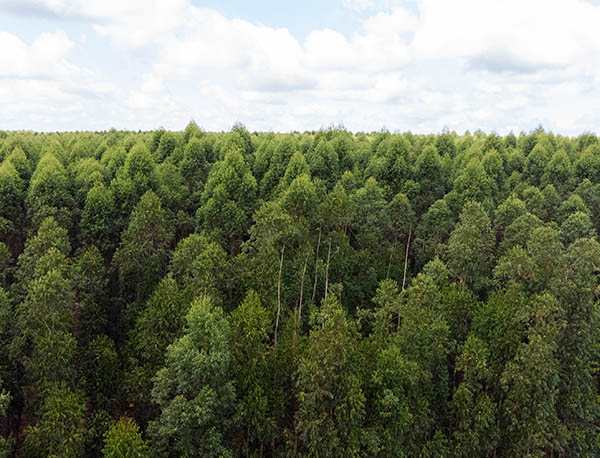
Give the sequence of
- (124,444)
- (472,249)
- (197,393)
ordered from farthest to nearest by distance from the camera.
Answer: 1. (472,249)
2. (197,393)
3. (124,444)

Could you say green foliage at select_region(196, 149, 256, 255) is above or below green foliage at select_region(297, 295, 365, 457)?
above

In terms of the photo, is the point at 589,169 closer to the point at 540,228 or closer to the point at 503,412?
the point at 540,228

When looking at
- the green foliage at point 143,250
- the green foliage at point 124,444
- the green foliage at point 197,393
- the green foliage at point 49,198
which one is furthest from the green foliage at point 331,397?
the green foliage at point 49,198

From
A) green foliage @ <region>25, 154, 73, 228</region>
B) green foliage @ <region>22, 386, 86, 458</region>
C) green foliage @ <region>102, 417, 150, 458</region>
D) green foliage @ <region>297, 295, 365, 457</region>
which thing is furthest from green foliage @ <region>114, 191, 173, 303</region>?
green foliage @ <region>297, 295, 365, 457</region>

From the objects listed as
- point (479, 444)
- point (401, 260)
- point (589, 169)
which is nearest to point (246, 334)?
point (479, 444)

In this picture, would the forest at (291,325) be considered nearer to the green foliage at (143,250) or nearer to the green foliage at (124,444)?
the green foliage at (124,444)

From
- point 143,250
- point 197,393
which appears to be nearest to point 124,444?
point 197,393

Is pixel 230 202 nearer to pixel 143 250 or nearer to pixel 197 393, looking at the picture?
pixel 143 250

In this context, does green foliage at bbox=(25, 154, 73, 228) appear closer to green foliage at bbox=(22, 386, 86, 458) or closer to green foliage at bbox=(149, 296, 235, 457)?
green foliage at bbox=(22, 386, 86, 458)
